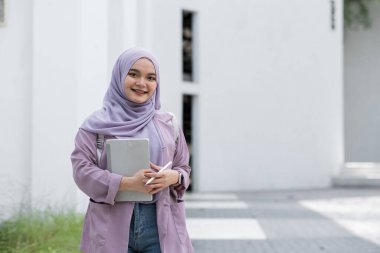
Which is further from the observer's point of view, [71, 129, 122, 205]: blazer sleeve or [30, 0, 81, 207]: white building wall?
[30, 0, 81, 207]: white building wall

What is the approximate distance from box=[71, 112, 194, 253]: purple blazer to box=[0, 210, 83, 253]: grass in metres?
2.88

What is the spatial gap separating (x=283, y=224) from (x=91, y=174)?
619cm

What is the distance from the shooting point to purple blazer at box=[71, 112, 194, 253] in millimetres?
2207

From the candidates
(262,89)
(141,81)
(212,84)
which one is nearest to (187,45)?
(212,84)

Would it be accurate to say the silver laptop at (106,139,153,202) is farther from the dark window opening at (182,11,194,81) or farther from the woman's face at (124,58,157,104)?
the dark window opening at (182,11,194,81)

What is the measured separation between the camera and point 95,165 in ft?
7.40

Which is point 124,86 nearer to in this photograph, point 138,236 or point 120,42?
point 138,236

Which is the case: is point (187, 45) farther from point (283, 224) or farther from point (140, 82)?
point (140, 82)

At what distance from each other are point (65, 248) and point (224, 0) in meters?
10.8

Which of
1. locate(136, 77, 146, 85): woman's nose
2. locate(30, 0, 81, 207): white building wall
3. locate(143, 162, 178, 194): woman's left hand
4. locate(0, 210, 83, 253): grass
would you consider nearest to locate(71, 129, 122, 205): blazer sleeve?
locate(143, 162, 178, 194): woman's left hand

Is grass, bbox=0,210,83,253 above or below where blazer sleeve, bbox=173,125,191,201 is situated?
below

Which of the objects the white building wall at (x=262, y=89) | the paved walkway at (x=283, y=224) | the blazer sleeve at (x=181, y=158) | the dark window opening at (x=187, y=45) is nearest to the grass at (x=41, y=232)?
the paved walkway at (x=283, y=224)

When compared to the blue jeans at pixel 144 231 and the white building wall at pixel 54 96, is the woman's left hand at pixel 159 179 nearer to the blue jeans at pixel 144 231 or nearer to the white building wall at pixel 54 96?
the blue jeans at pixel 144 231

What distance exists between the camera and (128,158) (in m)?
2.19
